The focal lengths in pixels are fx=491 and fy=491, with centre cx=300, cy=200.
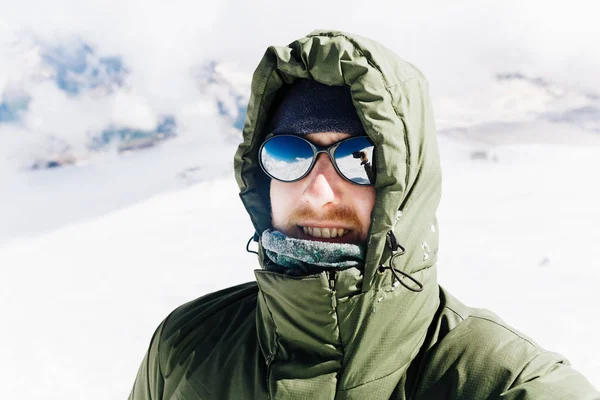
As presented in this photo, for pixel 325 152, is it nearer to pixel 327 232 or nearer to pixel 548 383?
pixel 327 232

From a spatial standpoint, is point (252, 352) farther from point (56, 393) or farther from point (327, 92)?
point (56, 393)

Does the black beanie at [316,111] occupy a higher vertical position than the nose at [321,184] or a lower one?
higher

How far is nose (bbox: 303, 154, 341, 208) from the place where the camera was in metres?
1.33

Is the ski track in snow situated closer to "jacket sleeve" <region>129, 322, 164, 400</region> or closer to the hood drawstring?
"jacket sleeve" <region>129, 322, 164, 400</region>

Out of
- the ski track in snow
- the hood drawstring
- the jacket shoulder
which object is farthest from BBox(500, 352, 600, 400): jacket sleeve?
the ski track in snow

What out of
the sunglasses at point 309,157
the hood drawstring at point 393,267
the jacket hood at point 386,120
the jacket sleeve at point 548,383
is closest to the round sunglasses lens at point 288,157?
the sunglasses at point 309,157

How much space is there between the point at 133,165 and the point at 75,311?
422 cm

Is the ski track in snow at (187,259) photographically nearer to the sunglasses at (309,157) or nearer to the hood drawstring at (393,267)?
the hood drawstring at (393,267)

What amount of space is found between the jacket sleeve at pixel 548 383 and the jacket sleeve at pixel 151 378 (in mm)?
986

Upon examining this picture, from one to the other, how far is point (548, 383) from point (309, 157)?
2.61 feet

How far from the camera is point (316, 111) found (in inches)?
54.6

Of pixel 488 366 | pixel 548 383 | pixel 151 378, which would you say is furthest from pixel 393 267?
pixel 151 378

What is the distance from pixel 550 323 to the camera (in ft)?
11.4

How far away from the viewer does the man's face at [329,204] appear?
4.38ft
